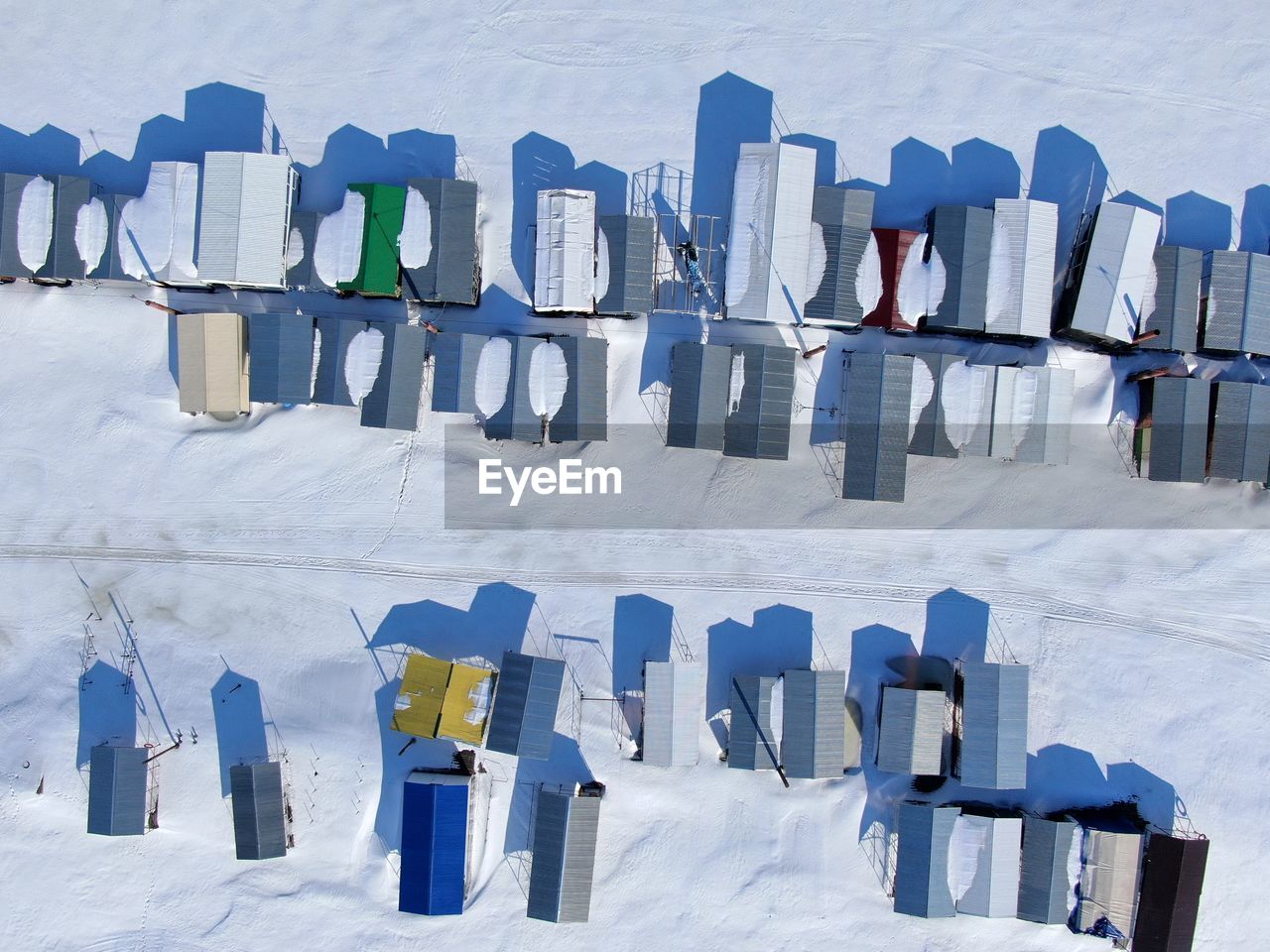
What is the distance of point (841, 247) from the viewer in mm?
18031

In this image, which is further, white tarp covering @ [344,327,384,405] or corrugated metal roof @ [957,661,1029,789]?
white tarp covering @ [344,327,384,405]

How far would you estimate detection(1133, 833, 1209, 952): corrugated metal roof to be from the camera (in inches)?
698

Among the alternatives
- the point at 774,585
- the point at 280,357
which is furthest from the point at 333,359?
the point at 774,585

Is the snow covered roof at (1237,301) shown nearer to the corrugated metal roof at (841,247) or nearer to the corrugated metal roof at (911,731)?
the corrugated metal roof at (841,247)

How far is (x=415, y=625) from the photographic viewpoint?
18.7 m

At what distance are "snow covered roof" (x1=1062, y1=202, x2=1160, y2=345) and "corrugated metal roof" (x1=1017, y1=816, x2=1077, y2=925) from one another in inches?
489

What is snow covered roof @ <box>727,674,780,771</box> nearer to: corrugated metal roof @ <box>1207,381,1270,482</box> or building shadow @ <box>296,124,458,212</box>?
corrugated metal roof @ <box>1207,381,1270,482</box>

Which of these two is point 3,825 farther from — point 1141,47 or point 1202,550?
point 1141,47

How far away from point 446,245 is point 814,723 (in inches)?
593

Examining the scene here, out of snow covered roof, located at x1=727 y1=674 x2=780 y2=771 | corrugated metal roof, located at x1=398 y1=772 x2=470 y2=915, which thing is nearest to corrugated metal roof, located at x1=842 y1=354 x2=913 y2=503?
snow covered roof, located at x1=727 y1=674 x2=780 y2=771

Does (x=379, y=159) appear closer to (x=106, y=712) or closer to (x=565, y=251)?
(x=565, y=251)

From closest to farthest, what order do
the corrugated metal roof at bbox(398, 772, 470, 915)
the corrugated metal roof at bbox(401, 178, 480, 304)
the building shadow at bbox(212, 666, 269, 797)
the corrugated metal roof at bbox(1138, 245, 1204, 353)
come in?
1. the corrugated metal roof at bbox(398, 772, 470, 915)
2. the corrugated metal roof at bbox(401, 178, 480, 304)
3. the corrugated metal roof at bbox(1138, 245, 1204, 353)
4. the building shadow at bbox(212, 666, 269, 797)

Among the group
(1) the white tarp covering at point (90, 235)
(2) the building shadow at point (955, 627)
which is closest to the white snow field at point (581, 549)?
(2) the building shadow at point (955, 627)

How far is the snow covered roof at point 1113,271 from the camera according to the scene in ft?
59.1
